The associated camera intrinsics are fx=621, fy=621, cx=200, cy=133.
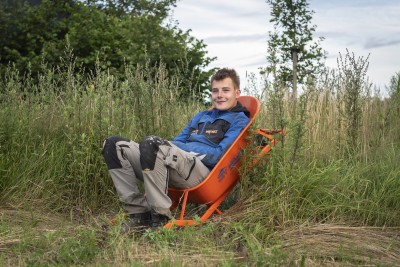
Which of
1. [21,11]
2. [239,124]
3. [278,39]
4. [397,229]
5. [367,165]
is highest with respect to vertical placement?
[21,11]

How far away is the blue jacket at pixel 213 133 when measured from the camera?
16.5 feet

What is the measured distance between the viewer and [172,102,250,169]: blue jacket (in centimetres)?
503

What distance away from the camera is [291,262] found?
393 cm

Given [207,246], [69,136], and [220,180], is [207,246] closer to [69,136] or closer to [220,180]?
[220,180]

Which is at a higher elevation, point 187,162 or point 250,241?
point 187,162

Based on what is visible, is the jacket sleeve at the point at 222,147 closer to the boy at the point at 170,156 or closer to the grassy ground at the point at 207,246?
the boy at the point at 170,156

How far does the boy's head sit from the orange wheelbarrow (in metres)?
0.23

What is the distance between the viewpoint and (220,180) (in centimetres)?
504

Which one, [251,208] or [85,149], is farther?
[85,149]

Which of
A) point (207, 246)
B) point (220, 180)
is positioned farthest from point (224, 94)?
point (207, 246)

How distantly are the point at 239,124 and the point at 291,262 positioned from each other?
1.54m

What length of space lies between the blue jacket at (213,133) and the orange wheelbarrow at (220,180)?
0.06m

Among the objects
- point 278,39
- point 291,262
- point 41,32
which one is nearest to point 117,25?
point 41,32

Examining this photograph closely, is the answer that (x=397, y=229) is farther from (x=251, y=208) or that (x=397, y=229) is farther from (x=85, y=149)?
(x=85, y=149)
